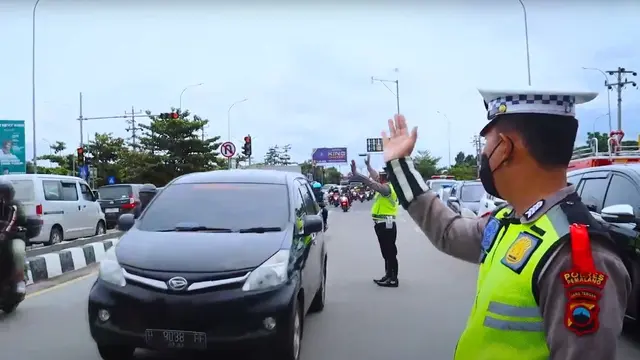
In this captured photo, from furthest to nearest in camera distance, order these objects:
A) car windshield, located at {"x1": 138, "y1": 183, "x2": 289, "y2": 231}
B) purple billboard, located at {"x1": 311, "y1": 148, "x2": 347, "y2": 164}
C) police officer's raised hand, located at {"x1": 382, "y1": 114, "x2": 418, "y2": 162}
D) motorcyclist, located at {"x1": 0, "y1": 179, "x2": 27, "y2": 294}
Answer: purple billboard, located at {"x1": 311, "y1": 148, "x2": 347, "y2": 164} → motorcyclist, located at {"x1": 0, "y1": 179, "x2": 27, "y2": 294} → car windshield, located at {"x1": 138, "y1": 183, "x2": 289, "y2": 231} → police officer's raised hand, located at {"x1": 382, "y1": 114, "x2": 418, "y2": 162}

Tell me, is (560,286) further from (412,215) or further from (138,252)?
(138,252)

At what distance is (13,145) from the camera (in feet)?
101

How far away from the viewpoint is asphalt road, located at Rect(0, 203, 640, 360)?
5.54 m

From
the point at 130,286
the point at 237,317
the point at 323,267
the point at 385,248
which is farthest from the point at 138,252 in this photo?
the point at 385,248

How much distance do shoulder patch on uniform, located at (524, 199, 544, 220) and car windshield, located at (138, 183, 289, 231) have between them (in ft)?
12.2

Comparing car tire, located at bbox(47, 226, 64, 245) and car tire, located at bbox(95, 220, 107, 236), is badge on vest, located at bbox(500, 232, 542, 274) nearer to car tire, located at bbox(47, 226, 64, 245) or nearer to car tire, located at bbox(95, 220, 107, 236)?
car tire, located at bbox(47, 226, 64, 245)

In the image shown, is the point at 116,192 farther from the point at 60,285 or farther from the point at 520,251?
the point at 520,251

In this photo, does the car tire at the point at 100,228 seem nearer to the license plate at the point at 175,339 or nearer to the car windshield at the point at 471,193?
the car windshield at the point at 471,193

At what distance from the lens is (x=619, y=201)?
21.0 feet

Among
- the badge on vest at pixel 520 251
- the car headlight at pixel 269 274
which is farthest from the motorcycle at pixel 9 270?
the badge on vest at pixel 520 251

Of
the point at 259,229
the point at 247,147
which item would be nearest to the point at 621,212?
the point at 259,229

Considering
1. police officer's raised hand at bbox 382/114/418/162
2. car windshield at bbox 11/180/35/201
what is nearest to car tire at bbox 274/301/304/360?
police officer's raised hand at bbox 382/114/418/162

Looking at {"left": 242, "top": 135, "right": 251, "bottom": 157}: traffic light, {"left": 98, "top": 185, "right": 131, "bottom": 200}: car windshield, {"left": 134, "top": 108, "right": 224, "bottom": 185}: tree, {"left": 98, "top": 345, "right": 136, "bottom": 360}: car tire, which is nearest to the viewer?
{"left": 98, "top": 345, "right": 136, "bottom": 360}: car tire

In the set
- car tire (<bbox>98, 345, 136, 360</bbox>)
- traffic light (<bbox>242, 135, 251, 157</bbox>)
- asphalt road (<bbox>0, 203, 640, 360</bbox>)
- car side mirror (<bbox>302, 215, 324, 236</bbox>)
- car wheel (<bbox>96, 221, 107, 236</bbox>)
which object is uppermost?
traffic light (<bbox>242, 135, 251, 157</bbox>)
